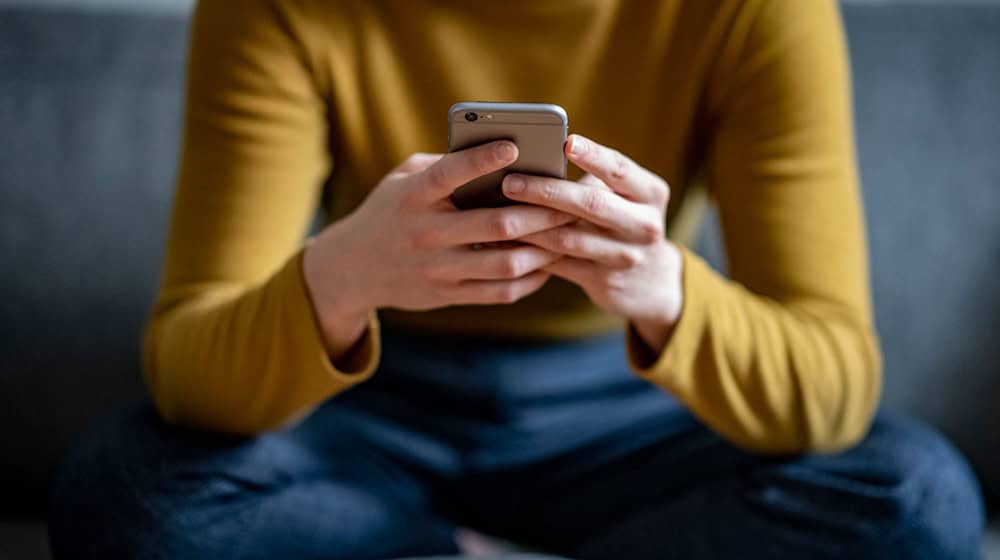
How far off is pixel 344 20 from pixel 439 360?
289mm

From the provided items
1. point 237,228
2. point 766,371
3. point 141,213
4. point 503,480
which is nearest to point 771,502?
point 766,371

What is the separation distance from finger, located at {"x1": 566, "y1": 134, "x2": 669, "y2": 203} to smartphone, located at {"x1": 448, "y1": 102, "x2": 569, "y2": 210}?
0.03 ft

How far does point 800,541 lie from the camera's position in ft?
2.15

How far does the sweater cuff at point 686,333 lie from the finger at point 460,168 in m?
0.20

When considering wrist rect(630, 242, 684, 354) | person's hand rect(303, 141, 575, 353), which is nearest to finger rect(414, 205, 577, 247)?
person's hand rect(303, 141, 575, 353)

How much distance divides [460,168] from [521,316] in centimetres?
29

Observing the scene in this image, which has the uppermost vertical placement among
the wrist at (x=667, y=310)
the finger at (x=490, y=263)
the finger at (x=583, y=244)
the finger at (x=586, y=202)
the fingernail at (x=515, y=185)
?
the fingernail at (x=515, y=185)

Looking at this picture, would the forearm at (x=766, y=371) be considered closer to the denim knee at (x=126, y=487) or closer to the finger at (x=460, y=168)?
the finger at (x=460, y=168)

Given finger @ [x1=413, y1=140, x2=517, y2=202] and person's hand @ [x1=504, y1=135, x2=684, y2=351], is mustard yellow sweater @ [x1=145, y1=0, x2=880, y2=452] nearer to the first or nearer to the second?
person's hand @ [x1=504, y1=135, x2=684, y2=351]

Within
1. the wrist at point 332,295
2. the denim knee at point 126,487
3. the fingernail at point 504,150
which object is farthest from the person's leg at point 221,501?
the fingernail at point 504,150

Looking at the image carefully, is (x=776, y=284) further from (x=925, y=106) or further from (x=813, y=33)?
(x=925, y=106)

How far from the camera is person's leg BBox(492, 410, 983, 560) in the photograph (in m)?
0.64

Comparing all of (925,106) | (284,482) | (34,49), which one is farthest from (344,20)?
(925,106)

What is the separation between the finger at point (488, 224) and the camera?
53cm
